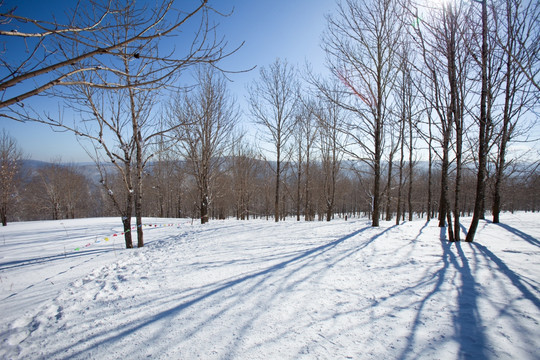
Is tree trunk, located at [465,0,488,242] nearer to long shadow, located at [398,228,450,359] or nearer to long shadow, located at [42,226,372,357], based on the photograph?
long shadow, located at [398,228,450,359]

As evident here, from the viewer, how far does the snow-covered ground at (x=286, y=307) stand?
165 cm

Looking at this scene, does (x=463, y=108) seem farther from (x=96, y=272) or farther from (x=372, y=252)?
(x=96, y=272)

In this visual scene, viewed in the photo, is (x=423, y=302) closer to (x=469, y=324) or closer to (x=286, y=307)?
(x=469, y=324)

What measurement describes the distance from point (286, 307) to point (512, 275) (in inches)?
114

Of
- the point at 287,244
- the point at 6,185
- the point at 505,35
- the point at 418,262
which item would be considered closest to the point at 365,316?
the point at 418,262

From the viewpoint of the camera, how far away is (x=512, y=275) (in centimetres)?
269

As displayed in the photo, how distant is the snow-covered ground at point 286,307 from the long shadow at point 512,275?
12 mm

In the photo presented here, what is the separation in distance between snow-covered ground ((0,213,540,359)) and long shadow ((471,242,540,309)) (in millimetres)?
12

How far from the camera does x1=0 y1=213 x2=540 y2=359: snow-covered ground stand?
1650mm

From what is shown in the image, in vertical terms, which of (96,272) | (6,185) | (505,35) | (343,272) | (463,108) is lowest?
(96,272)

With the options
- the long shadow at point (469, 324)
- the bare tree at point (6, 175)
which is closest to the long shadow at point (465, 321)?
the long shadow at point (469, 324)

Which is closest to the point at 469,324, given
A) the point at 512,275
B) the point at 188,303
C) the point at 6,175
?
the point at 512,275

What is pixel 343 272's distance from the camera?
3064 mm

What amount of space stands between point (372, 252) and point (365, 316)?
2.24 metres
